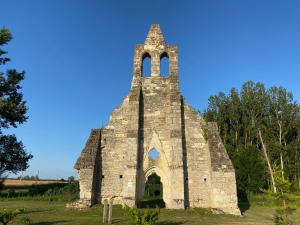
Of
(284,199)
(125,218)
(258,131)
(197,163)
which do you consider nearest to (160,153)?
(197,163)

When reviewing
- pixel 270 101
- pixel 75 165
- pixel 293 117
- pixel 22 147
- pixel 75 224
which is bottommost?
pixel 75 224

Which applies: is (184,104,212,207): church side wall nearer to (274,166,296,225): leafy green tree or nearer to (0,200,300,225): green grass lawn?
(0,200,300,225): green grass lawn

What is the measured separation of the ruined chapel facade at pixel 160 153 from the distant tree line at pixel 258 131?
50.4 ft

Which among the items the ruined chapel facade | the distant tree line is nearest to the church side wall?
the ruined chapel facade

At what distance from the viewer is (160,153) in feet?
53.6

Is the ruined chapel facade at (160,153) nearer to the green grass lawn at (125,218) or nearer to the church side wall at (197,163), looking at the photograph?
the church side wall at (197,163)

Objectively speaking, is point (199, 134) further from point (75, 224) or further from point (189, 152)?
point (75, 224)

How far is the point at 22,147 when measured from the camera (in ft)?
100

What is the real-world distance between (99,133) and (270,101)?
2638 centimetres

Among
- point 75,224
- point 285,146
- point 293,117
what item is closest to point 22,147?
point 75,224

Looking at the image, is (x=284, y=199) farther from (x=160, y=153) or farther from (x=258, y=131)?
(x=258, y=131)

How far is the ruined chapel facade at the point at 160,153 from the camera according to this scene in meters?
15.1

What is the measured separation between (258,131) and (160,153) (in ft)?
72.0

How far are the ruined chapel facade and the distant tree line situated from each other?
15.4 metres
